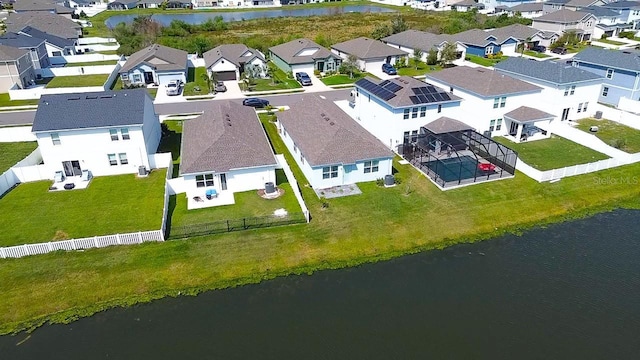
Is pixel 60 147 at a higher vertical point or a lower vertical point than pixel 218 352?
higher

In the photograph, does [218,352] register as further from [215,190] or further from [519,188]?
[519,188]

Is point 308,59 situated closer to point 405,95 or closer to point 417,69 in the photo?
point 417,69

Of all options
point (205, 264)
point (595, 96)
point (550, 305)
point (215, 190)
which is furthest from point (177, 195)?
point (595, 96)

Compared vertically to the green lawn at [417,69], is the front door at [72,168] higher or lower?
lower

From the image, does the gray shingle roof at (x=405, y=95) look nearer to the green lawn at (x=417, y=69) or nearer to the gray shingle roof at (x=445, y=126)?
the gray shingle roof at (x=445, y=126)

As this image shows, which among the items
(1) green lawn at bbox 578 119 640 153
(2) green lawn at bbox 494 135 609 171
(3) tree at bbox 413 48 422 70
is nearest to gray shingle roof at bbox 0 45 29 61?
(3) tree at bbox 413 48 422 70

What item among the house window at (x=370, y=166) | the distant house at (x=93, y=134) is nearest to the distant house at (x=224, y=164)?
the distant house at (x=93, y=134)

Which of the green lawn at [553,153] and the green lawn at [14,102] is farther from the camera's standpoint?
the green lawn at [14,102]
